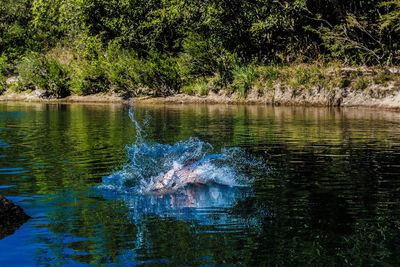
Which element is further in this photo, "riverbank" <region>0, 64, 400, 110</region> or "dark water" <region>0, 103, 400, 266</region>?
"riverbank" <region>0, 64, 400, 110</region>

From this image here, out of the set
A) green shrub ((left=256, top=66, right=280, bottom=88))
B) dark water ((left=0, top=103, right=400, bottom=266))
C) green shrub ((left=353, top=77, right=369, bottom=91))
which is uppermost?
green shrub ((left=256, top=66, right=280, bottom=88))

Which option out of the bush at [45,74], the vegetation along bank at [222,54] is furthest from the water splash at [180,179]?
the bush at [45,74]

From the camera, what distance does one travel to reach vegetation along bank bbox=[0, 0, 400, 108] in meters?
46.8

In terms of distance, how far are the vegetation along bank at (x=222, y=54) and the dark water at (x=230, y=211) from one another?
22.0m

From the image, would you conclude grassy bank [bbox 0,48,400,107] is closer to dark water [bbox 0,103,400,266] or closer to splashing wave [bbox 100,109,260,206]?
dark water [bbox 0,103,400,266]

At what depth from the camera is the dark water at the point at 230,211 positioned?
959 cm

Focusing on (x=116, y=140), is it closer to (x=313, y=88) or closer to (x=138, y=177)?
(x=138, y=177)

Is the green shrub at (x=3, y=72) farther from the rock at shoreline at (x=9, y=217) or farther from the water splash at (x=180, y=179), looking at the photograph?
the rock at shoreline at (x=9, y=217)

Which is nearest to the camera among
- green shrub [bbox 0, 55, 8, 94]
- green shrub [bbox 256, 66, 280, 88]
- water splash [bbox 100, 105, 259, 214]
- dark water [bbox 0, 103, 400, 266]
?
dark water [bbox 0, 103, 400, 266]

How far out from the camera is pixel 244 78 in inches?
2000

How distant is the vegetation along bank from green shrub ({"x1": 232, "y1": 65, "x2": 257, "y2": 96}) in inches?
3.2

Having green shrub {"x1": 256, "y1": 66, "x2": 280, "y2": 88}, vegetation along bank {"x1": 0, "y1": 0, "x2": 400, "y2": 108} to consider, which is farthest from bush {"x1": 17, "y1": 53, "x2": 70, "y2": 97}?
green shrub {"x1": 256, "y1": 66, "x2": 280, "y2": 88}

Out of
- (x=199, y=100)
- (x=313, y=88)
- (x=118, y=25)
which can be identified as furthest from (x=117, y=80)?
(x=313, y=88)

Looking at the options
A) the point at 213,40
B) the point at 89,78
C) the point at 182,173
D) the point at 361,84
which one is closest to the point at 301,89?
the point at 361,84
